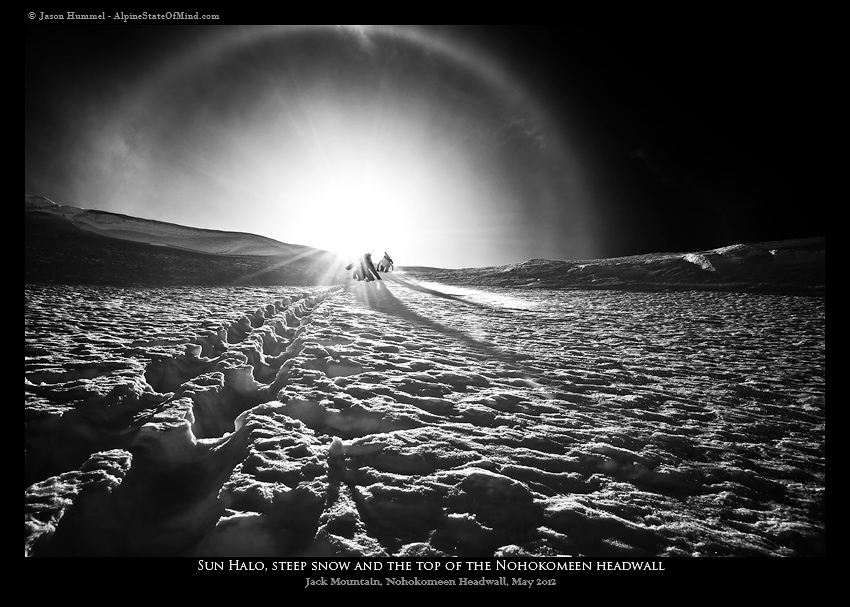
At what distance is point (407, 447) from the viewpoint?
264 centimetres

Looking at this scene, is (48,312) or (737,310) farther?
(737,310)

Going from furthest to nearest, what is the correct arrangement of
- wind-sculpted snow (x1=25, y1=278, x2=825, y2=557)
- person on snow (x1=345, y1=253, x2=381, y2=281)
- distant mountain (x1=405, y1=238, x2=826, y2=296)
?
person on snow (x1=345, y1=253, x2=381, y2=281) < distant mountain (x1=405, y1=238, x2=826, y2=296) < wind-sculpted snow (x1=25, y1=278, x2=825, y2=557)

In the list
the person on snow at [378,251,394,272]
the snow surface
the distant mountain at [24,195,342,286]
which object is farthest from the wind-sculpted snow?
the person on snow at [378,251,394,272]

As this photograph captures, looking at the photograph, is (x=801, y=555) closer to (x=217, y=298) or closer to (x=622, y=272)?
(x=217, y=298)

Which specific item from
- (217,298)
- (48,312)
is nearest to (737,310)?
(217,298)

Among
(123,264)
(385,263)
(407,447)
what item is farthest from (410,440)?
(385,263)

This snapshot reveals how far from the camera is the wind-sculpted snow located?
6.19 ft

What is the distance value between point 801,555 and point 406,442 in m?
2.91

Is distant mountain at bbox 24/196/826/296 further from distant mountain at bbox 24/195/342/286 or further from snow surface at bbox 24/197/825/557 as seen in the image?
snow surface at bbox 24/197/825/557

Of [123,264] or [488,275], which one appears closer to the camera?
[123,264]

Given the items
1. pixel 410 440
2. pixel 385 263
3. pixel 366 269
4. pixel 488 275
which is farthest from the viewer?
pixel 385 263

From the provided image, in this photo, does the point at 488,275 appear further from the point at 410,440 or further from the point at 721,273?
the point at 410,440

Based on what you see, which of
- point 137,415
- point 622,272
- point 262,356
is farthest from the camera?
point 622,272

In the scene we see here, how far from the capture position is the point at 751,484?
2389mm
